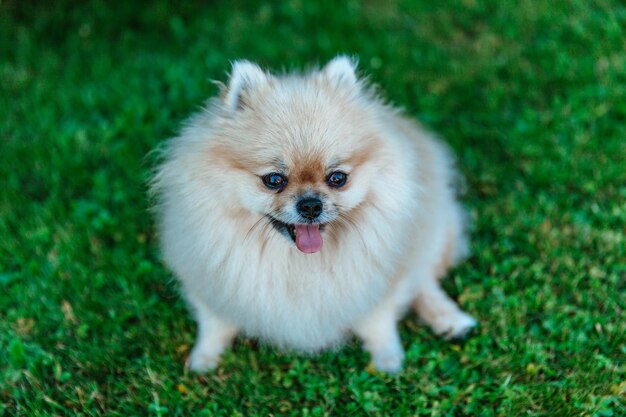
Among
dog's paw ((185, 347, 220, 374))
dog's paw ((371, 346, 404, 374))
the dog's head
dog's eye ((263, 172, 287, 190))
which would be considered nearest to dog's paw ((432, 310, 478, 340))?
dog's paw ((371, 346, 404, 374))

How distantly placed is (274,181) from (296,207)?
0.40 ft

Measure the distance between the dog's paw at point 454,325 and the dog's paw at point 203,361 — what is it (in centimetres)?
102

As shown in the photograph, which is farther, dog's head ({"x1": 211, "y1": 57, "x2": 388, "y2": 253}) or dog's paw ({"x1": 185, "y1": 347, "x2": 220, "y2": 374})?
dog's paw ({"x1": 185, "y1": 347, "x2": 220, "y2": 374})

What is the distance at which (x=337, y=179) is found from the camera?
2.30 meters

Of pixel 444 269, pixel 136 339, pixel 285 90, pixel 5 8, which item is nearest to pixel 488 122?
pixel 444 269

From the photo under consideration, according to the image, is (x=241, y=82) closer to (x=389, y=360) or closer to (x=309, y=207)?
(x=309, y=207)

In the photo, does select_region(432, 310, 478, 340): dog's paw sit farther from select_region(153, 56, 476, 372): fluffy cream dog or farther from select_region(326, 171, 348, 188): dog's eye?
select_region(326, 171, 348, 188): dog's eye

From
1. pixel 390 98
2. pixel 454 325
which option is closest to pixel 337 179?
pixel 454 325

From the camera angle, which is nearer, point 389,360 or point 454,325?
point 389,360

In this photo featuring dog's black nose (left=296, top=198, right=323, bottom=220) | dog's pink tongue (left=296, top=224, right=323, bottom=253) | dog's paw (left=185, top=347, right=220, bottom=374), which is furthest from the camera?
dog's paw (left=185, top=347, right=220, bottom=374)

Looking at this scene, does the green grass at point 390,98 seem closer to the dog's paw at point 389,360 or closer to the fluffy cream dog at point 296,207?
the dog's paw at point 389,360

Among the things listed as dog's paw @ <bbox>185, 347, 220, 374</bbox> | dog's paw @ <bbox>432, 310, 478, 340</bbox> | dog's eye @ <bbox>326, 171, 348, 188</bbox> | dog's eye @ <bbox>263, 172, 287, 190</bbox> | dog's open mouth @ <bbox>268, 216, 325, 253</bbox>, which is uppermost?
dog's eye @ <bbox>326, 171, 348, 188</bbox>

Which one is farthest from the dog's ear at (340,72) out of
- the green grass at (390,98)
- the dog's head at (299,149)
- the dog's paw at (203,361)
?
the dog's paw at (203,361)

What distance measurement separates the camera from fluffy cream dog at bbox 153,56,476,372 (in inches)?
88.9
